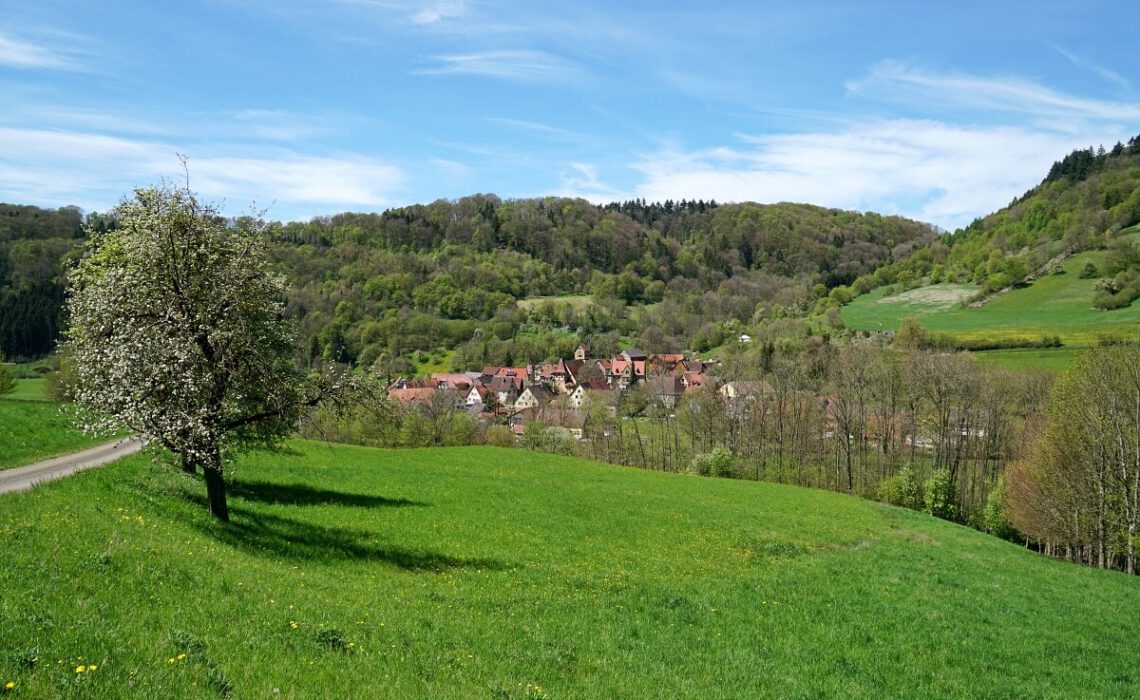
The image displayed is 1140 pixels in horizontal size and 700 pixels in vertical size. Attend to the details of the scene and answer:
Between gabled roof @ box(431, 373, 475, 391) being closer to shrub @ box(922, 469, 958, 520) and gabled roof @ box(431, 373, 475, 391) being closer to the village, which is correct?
the village

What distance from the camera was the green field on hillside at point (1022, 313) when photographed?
118 m

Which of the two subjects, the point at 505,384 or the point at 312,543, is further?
the point at 505,384

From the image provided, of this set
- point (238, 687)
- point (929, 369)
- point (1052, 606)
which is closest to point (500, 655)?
point (238, 687)

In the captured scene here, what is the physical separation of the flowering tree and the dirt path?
3.03 metres

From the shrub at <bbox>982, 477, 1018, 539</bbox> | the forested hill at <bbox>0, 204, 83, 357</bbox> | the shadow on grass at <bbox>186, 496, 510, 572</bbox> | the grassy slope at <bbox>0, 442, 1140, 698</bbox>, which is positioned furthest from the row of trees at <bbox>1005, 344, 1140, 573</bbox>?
the forested hill at <bbox>0, 204, 83, 357</bbox>

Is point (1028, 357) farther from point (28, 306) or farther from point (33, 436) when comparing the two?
point (28, 306)

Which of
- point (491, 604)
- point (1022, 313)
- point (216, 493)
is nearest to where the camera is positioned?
point (491, 604)

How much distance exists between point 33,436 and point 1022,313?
164 m

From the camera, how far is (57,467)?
74.3 ft

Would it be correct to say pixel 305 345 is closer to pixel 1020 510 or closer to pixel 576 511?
pixel 576 511

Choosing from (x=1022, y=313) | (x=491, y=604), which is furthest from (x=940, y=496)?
(x=1022, y=313)

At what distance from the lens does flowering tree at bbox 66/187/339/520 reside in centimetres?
1728

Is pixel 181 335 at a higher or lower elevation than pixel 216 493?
higher

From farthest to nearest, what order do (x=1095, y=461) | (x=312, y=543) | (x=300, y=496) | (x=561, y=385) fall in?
(x=561, y=385) → (x=1095, y=461) → (x=300, y=496) → (x=312, y=543)
